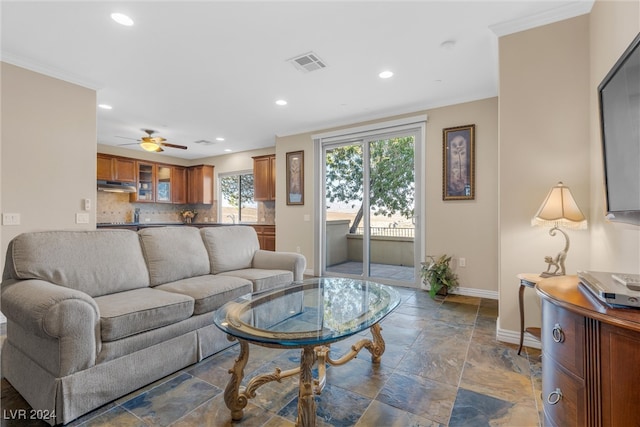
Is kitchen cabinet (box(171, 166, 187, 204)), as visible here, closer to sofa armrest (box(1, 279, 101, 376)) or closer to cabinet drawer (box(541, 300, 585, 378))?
sofa armrest (box(1, 279, 101, 376))

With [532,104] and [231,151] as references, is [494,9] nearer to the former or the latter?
[532,104]

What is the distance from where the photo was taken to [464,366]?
2074 millimetres

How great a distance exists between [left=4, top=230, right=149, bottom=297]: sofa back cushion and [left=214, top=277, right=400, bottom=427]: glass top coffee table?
3.20 ft

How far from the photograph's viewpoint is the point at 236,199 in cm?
735

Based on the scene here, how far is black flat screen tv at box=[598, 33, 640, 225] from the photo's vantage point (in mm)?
1164

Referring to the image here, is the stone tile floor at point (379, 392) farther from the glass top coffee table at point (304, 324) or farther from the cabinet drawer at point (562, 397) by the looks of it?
the cabinet drawer at point (562, 397)

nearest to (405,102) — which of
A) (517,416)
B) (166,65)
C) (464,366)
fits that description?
(166,65)

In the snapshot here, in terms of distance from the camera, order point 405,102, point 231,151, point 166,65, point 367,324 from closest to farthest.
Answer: point 367,324
point 166,65
point 405,102
point 231,151

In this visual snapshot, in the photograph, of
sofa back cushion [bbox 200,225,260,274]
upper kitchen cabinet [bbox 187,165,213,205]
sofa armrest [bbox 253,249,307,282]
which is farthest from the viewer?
upper kitchen cabinet [bbox 187,165,213,205]

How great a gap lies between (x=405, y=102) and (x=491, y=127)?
3.65ft

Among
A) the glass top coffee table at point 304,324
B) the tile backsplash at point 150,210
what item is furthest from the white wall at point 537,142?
the tile backsplash at point 150,210

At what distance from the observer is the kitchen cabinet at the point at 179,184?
7.38m

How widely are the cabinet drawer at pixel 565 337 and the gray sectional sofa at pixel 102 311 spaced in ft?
6.61

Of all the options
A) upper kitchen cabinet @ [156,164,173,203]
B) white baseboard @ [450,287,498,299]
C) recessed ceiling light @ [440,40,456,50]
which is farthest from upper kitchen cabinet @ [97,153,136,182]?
white baseboard @ [450,287,498,299]
